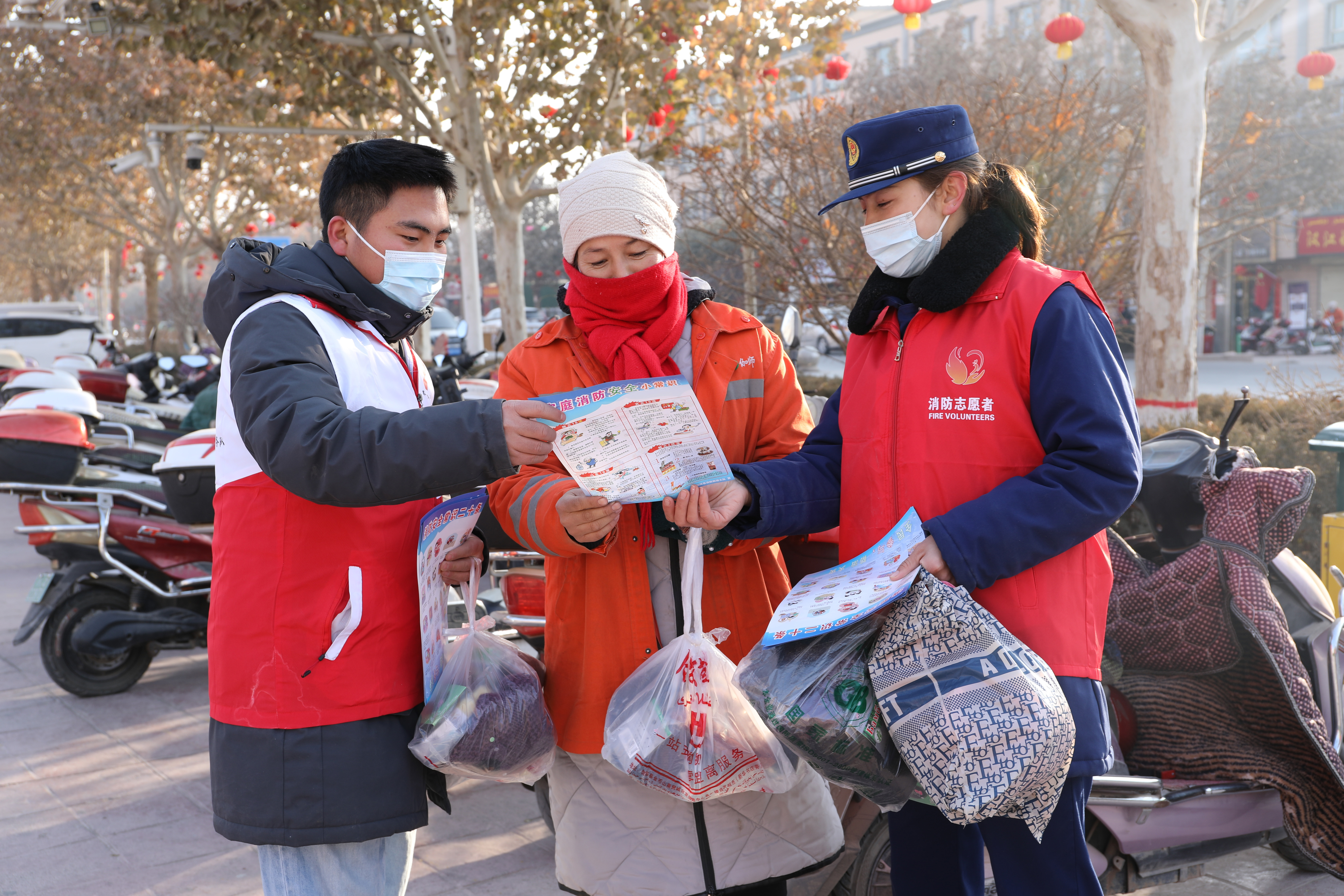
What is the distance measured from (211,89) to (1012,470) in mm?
21086

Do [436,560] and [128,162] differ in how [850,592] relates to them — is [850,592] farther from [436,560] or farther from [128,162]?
[128,162]

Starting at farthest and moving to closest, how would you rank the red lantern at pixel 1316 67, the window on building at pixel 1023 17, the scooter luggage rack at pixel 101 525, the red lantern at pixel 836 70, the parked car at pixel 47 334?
the window on building at pixel 1023 17, the parked car at pixel 47 334, the red lantern at pixel 1316 67, the red lantern at pixel 836 70, the scooter luggage rack at pixel 101 525

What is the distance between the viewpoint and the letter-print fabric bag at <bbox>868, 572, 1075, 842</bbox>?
1.71 metres

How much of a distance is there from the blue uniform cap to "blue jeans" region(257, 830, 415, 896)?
150cm

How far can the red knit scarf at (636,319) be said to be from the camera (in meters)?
2.27

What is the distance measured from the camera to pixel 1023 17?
1742 inches

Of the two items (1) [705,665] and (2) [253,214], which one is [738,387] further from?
(2) [253,214]

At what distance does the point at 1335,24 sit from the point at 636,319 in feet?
147

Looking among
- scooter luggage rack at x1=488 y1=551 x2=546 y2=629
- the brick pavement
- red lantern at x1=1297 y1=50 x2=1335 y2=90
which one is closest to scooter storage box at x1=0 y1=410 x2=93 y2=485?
the brick pavement

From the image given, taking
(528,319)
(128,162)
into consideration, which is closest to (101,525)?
(128,162)

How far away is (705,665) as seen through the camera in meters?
2.14

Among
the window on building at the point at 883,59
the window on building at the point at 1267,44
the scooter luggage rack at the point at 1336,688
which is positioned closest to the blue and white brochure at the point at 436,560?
the scooter luggage rack at the point at 1336,688

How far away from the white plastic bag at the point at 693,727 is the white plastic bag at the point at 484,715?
0.16 m

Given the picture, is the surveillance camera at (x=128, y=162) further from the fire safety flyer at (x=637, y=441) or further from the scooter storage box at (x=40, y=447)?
the fire safety flyer at (x=637, y=441)
